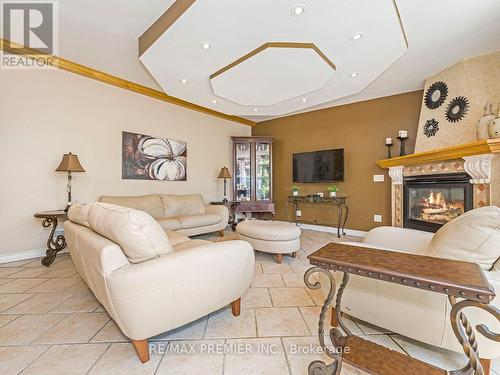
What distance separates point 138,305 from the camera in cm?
112

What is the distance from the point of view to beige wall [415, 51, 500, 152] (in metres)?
2.68

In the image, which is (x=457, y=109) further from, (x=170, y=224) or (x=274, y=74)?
(x=170, y=224)

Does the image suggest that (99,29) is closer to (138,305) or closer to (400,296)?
(138,305)

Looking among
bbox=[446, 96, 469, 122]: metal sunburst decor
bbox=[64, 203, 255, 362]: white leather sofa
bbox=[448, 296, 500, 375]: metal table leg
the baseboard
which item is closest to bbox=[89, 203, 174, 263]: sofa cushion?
bbox=[64, 203, 255, 362]: white leather sofa

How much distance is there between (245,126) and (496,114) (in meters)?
4.55

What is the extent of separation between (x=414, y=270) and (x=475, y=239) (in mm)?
466

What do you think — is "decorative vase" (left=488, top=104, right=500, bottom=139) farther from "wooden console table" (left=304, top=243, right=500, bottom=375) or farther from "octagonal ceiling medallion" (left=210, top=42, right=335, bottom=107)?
"wooden console table" (left=304, top=243, right=500, bottom=375)

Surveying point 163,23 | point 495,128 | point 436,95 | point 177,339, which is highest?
point 163,23

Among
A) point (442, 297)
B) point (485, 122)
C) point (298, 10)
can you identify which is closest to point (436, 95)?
point (485, 122)

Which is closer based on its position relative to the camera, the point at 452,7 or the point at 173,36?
the point at 452,7

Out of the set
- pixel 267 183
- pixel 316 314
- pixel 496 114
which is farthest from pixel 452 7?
pixel 267 183

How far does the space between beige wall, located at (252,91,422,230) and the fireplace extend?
0.47 meters

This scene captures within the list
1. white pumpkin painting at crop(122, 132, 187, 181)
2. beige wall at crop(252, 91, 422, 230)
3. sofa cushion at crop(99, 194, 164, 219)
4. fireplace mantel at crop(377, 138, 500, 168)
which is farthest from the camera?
beige wall at crop(252, 91, 422, 230)

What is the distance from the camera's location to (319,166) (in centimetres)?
473
